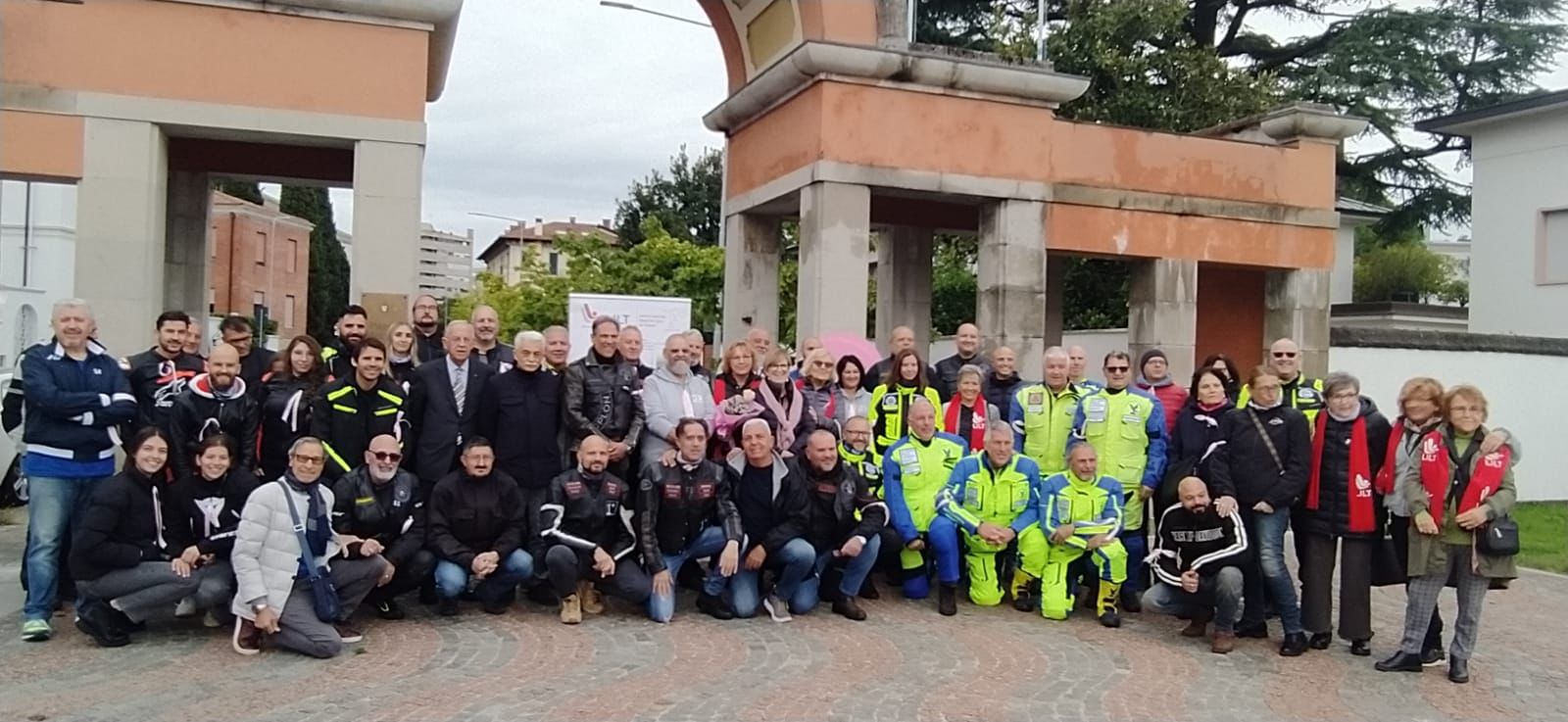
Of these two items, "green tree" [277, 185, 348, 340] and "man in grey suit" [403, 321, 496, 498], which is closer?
"man in grey suit" [403, 321, 496, 498]

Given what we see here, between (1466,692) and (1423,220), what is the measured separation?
84.4ft

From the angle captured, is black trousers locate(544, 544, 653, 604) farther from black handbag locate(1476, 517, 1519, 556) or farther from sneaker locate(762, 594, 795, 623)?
black handbag locate(1476, 517, 1519, 556)

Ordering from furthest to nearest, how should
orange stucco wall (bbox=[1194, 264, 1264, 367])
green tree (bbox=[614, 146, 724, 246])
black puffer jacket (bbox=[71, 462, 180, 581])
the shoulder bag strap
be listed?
1. green tree (bbox=[614, 146, 724, 246])
2. orange stucco wall (bbox=[1194, 264, 1264, 367])
3. the shoulder bag strap
4. black puffer jacket (bbox=[71, 462, 180, 581])

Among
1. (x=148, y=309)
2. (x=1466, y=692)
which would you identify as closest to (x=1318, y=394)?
(x=1466, y=692)

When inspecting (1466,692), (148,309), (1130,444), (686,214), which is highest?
(686,214)

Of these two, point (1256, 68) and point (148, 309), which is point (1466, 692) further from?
point (1256, 68)

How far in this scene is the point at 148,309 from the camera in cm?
1064

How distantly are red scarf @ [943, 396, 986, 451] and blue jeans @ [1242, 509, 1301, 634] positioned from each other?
2012 mm

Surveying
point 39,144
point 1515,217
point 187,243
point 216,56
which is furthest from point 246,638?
point 1515,217

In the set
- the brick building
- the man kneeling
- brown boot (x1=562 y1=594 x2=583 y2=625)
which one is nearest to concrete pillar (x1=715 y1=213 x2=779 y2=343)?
brown boot (x1=562 y1=594 x2=583 y2=625)

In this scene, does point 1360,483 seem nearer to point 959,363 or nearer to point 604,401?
point 959,363

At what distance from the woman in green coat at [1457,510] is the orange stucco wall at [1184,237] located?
650 centimetres

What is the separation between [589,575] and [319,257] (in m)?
61.4

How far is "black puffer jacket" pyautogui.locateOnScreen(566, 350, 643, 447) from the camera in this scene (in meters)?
8.16
